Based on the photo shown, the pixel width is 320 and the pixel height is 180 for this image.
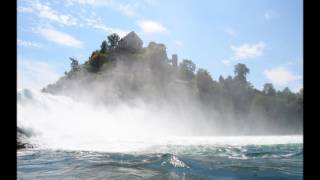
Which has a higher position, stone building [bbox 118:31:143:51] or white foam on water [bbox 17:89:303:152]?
stone building [bbox 118:31:143:51]

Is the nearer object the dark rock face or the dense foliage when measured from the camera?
the dark rock face

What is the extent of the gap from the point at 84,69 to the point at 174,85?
1717cm

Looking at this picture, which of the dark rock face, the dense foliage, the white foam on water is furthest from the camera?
the dense foliage

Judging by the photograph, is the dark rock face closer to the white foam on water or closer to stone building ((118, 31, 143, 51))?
the white foam on water

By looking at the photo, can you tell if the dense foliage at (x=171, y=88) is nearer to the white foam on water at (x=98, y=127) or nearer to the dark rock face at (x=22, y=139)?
the white foam on water at (x=98, y=127)

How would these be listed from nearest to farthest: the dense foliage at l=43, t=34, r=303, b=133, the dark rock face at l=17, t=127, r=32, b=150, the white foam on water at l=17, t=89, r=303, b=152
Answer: the dark rock face at l=17, t=127, r=32, b=150
the white foam on water at l=17, t=89, r=303, b=152
the dense foliage at l=43, t=34, r=303, b=133

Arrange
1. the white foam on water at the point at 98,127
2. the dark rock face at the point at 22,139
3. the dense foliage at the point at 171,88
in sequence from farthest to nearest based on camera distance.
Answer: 1. the dense foliage at the point at 171,88
2. the white foam on water at the point at 98,127
3. the dark rock face at the point at 22,139

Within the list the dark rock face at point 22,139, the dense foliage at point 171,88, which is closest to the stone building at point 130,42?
the dense foliage at point 171,88

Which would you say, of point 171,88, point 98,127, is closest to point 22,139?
point 98,127

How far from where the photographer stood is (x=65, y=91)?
54.5 metres

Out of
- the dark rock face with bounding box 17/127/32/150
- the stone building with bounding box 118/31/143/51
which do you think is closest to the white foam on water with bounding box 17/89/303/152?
the dark rock face with bounding box 17/127/32/150

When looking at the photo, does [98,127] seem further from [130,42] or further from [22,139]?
[130,42]

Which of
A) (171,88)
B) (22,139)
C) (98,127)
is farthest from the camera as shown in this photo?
(171,88)
